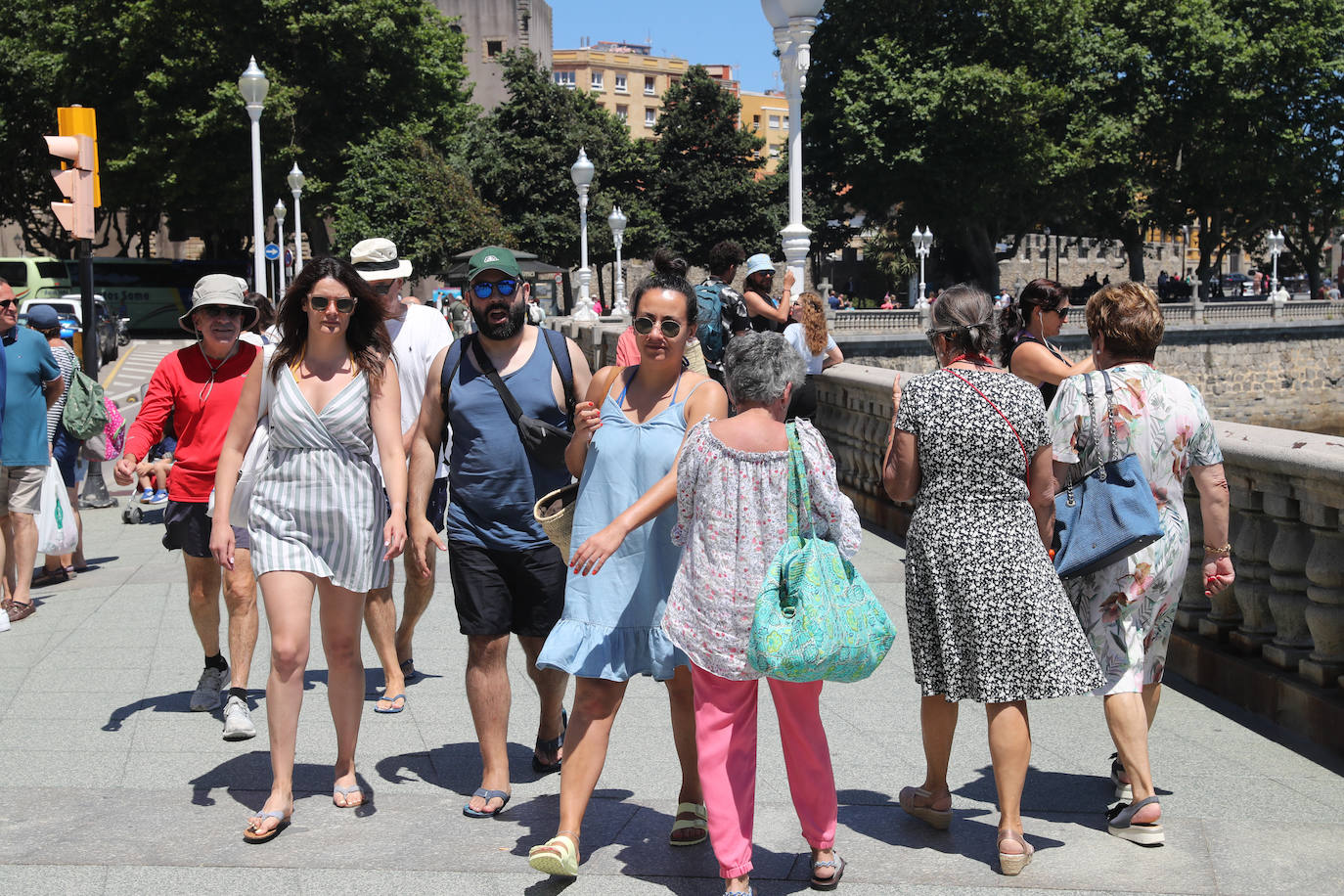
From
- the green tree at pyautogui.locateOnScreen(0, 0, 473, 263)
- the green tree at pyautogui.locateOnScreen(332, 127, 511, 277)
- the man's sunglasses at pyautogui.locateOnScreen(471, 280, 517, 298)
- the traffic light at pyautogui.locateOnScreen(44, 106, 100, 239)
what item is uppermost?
the green tree at pyautogui.locateOnScreen(0, 0, 473, 263)

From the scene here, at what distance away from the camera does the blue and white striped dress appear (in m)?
4.55

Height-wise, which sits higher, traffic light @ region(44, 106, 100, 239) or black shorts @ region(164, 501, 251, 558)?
traffic light @ region(44, 106, 100, 239)

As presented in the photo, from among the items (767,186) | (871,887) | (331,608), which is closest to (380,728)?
(331,608)

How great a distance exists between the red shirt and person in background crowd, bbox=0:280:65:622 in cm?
239

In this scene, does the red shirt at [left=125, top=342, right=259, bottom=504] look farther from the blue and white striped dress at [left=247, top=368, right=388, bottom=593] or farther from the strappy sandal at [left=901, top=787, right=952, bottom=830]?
the strappy sandal at [left=901, top=787, right=952, bottom=830]

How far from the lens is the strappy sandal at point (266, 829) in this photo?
14.1 ft

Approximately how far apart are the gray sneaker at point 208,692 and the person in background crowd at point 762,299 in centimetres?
488

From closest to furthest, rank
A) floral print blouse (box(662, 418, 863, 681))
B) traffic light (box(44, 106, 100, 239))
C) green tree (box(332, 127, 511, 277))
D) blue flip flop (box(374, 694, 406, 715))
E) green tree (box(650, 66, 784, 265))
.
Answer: floral print blouse (box(662, 418, 863, 681)), blue flip flop (box(374, 694, 406, 715)), traffic light (box(44, 106, 100, 239)), green tree (box(332, 127, 511, 277)), green tree (box(650, 66, 784, 265))

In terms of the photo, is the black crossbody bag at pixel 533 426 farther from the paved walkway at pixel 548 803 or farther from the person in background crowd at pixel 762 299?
the person in background crowd at pixel 762 299

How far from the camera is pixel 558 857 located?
3.74 metres

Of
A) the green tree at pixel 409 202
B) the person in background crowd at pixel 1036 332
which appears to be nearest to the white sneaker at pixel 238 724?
the person in background crowd at pixel 1036 332

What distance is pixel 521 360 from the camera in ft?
15.6

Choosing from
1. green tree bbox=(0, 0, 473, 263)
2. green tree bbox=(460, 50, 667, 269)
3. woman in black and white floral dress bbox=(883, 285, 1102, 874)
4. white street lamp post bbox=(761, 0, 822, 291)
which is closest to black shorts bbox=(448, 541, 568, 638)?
woman in black and white floral dress bbox=(883, 285, 1102, 874)

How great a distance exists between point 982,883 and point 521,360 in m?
2.15
